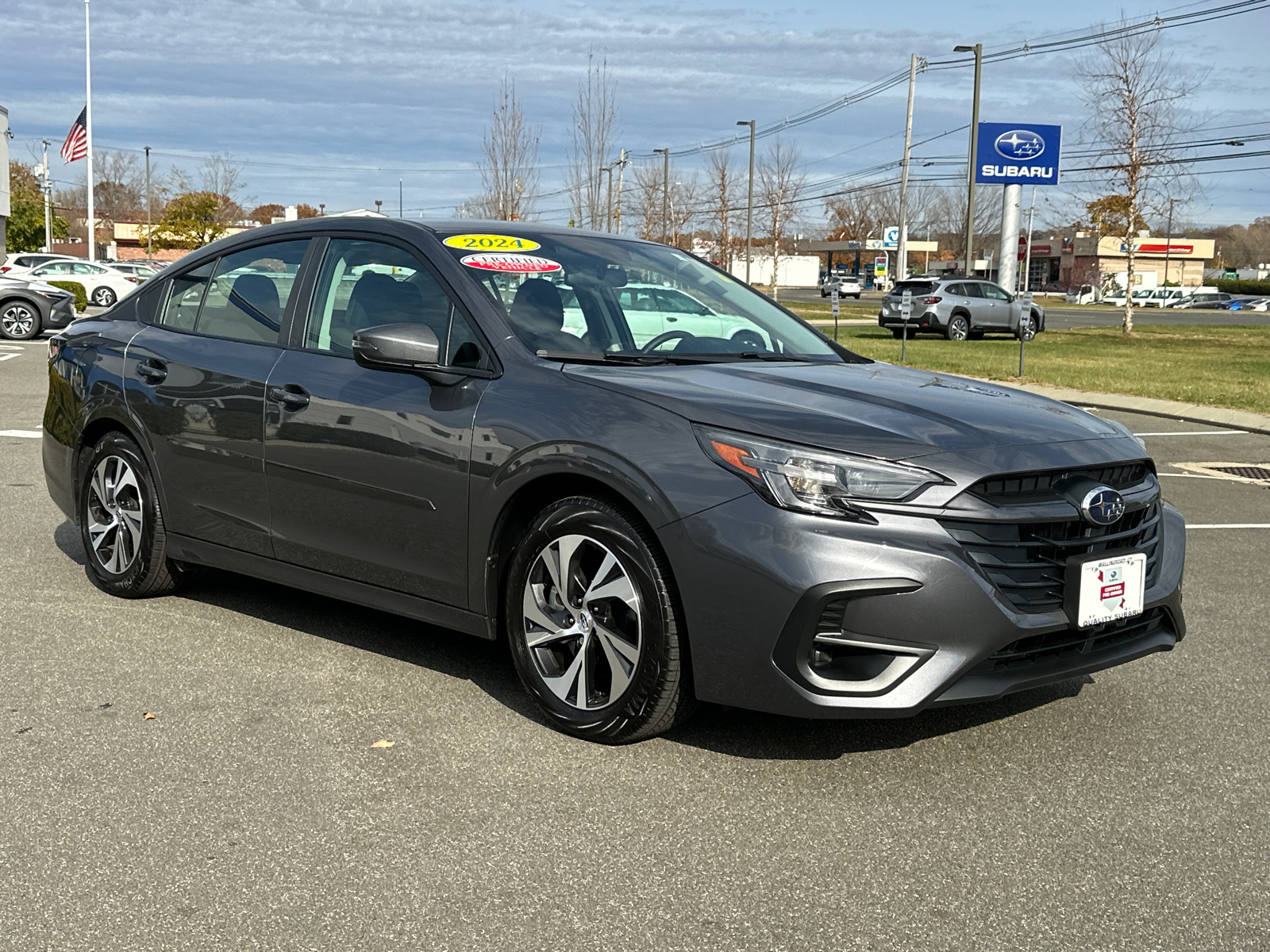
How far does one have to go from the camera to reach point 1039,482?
3.87 m

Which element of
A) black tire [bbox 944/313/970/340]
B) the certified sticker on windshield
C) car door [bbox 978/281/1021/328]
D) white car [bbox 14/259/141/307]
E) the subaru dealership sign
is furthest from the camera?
the subaru dealership sign

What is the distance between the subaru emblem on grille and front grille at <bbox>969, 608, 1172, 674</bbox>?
0.33 m

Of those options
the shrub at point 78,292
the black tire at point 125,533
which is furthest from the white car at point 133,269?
the black tire at point 125,533

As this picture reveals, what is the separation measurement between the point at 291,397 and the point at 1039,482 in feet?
8.84

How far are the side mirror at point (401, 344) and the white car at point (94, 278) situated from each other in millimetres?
30838

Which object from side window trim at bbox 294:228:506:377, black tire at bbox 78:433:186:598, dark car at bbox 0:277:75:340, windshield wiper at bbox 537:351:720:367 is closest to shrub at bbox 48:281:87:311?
dark car at bbox 0:277:75:340

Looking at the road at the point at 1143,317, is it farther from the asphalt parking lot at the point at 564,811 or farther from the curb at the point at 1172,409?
the asphalt parking lot at the point at 564,811

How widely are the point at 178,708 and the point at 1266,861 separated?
11.0 ft

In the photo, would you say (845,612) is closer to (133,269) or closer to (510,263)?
(510,263)

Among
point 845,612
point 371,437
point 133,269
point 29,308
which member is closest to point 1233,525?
point 845,612

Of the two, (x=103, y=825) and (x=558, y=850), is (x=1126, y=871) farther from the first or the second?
(x=103, y=825)

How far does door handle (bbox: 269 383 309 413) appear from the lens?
491 centimetres

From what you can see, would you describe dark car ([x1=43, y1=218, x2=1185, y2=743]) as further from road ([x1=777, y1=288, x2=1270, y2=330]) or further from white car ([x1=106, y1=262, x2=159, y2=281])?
road ([x1=777, y1=288, x2=1270, y2=330])

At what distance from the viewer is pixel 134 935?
2.95 m
